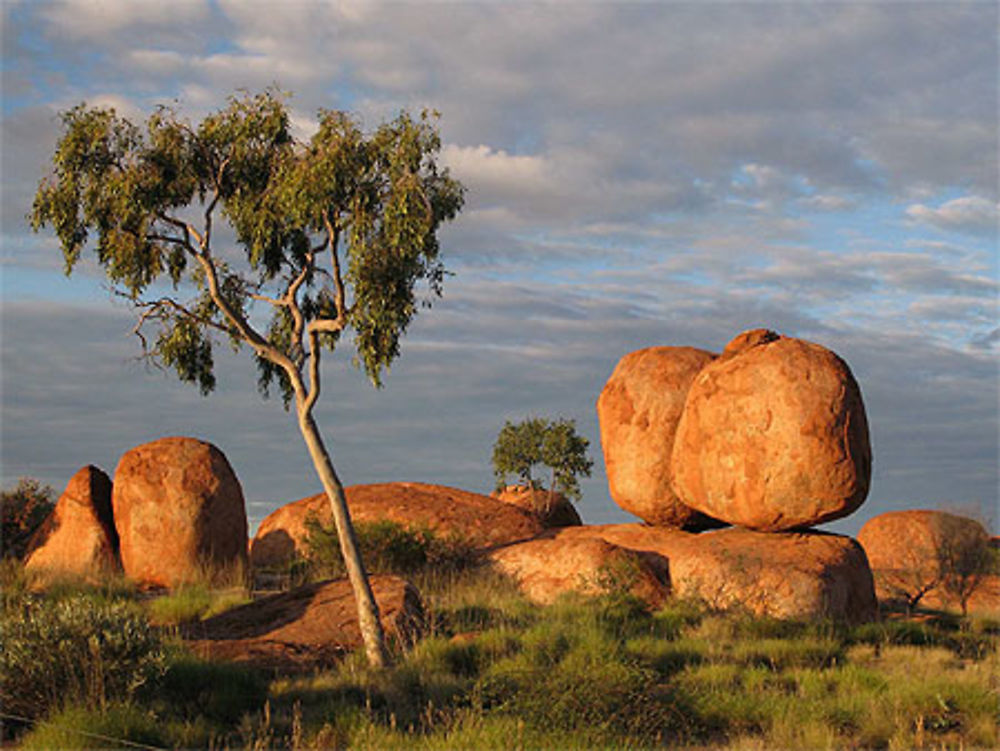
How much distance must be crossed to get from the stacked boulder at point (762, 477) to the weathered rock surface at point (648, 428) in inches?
1.8

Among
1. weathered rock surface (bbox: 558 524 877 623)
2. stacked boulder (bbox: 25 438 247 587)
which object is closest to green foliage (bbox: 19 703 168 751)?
weathered rock surface (bbox: 558 524 877 623)

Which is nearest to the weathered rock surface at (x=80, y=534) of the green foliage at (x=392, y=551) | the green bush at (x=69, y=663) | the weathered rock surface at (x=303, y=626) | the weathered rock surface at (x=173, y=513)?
the weathered rock surface at (x=173, y=513)

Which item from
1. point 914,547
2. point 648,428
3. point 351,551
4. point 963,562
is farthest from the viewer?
point 914,547

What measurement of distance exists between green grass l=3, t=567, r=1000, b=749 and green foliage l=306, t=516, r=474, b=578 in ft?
20.7

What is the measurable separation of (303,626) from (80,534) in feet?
33.4

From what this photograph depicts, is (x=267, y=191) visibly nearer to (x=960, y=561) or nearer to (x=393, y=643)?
(x=393, y=643)

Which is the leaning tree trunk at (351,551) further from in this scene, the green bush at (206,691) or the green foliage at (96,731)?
the green foliage at (96,731)

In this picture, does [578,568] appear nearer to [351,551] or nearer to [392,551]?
[392,551]

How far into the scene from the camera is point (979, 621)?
25.4 meters

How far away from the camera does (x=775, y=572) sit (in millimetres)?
20922

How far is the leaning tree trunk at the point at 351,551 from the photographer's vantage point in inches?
606

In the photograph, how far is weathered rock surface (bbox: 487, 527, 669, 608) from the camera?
2139 centimetres

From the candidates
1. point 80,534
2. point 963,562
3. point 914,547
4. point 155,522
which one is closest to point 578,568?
point 155,522

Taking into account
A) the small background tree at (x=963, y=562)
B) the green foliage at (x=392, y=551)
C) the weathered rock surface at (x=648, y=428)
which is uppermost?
the weathered rock surface at (x=648, y=428)
